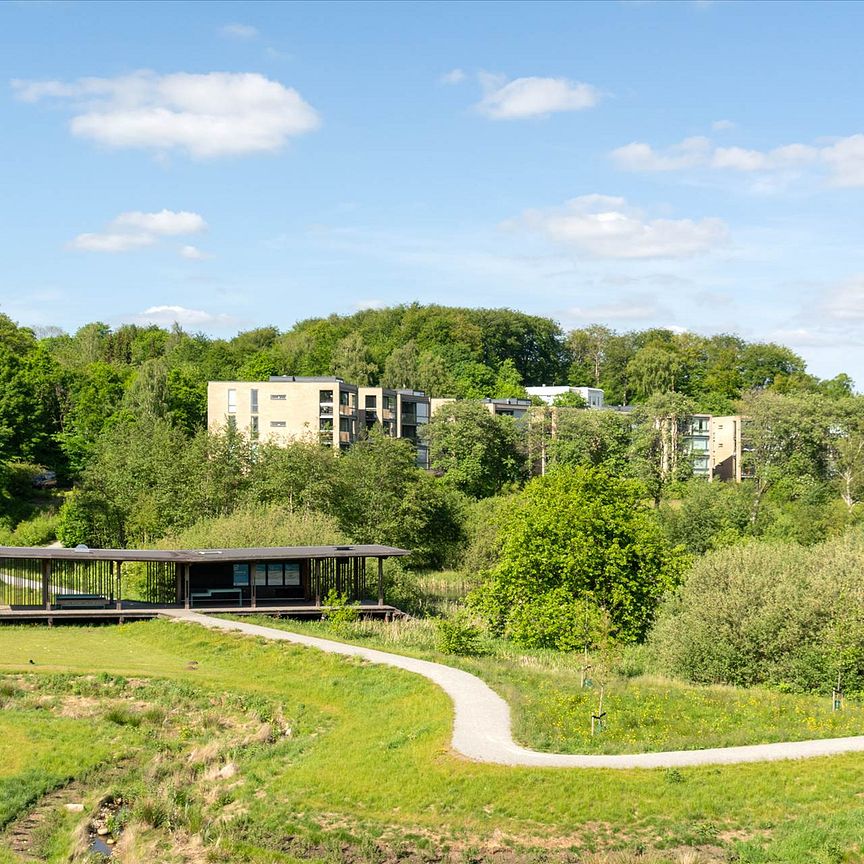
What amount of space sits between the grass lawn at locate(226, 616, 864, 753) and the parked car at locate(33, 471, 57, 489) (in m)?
59.3

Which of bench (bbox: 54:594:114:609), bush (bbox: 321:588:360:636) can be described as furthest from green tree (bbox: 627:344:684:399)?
bench (bbox: 54:594:114:609)

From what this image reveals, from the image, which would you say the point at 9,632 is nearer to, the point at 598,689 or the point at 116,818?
the point at 116,818

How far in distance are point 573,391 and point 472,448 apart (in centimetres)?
3496

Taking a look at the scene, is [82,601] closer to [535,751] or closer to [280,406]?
[535,751]

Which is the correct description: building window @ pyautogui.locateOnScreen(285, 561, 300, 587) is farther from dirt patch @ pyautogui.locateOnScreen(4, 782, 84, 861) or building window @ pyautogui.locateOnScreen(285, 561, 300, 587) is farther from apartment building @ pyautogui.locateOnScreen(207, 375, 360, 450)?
apartment building @ pyautogui.locateOnScreen(207, 375, 360, 450)

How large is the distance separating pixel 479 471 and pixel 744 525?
83.7 ft

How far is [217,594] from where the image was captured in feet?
146

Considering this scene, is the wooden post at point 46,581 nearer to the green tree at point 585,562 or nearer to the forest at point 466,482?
the forest at point 466,482

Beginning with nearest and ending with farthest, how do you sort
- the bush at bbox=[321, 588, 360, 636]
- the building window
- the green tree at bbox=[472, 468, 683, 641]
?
the bush at bbox=[321, 588, 360, 636]
the green tree at bbox=[472, 468, 683, 641]
the building window

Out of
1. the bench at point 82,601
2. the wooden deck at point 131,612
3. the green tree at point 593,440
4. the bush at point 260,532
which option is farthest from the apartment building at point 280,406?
the wooden deck at point 131,612

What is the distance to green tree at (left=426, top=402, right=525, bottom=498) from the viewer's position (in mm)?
91625

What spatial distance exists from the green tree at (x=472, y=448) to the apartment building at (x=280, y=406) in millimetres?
9166

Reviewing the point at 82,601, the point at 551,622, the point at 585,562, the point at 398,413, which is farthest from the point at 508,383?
the point at 82,601

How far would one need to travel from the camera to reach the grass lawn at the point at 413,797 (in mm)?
20234
